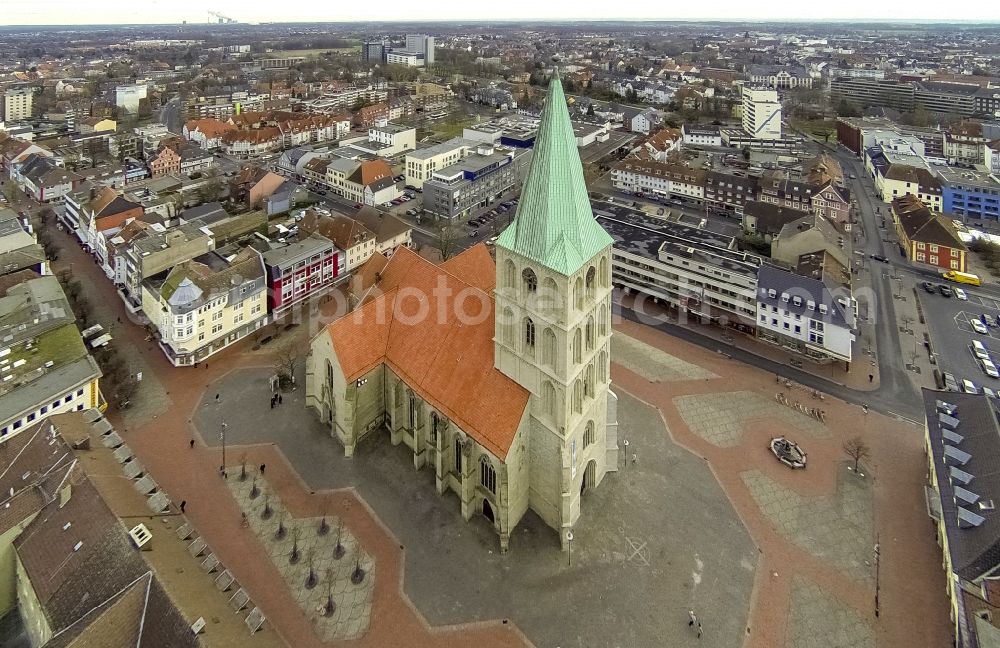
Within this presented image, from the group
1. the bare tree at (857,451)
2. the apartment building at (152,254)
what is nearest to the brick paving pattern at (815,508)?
the bare tree at (857,451)

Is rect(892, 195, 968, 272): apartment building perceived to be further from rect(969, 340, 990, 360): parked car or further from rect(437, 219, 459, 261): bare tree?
rect(437, 219, 459, 261): bare tree

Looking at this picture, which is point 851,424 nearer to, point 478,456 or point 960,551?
point 960,551

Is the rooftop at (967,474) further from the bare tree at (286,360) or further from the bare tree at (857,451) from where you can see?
the bare tree at (286,360)

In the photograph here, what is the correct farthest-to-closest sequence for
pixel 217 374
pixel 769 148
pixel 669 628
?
pixel 769 148 → pixel 217 374 → pixel 669 628

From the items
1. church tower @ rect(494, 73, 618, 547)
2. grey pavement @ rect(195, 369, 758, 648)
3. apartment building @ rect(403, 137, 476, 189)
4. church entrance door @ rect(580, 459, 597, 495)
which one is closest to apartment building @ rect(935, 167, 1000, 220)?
apartment building @ rect(403, 137, 476, 189)

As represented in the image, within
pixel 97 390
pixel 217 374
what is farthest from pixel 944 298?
pixel 97 390

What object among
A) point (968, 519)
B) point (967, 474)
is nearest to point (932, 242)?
point (967, 474)
